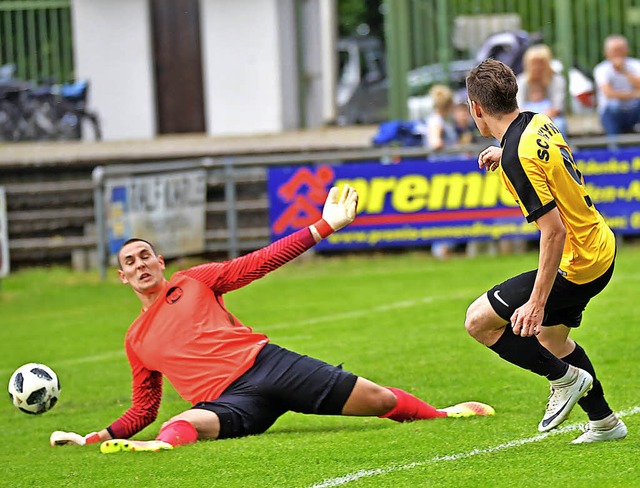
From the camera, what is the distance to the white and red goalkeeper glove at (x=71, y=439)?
8.09 meters

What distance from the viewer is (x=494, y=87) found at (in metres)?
6.25

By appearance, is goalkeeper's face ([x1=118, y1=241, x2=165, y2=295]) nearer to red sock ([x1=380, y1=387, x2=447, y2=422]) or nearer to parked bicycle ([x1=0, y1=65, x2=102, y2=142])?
red sock ([x1=380, y1=387, x2=447, y2=422])

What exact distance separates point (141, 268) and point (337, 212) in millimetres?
1312

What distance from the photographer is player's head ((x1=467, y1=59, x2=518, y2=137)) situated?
6.24 metres

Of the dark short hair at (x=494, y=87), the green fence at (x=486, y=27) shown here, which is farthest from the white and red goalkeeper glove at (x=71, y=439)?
the green fence at (x=486, y=27)

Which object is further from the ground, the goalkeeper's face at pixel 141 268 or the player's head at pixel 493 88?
→ the player's head at pixel 493 88

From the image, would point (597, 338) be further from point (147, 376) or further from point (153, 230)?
point (153, 230)

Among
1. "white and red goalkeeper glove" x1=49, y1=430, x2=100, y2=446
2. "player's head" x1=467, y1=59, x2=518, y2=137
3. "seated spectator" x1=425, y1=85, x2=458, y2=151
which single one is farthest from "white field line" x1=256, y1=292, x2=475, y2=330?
"player's head" x1=467, y1=59, x2=518, y2=137

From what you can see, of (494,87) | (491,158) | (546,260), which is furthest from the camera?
(491,158)

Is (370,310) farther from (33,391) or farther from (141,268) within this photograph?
(141,268)

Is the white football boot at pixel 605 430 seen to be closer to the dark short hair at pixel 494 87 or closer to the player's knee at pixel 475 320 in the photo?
the player's knee at pixel 475 320

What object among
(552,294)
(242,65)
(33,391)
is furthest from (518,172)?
(242,65)

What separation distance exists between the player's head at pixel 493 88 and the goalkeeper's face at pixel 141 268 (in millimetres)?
2506

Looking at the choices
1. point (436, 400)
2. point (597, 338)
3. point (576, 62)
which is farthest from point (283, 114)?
point (436, 400)
